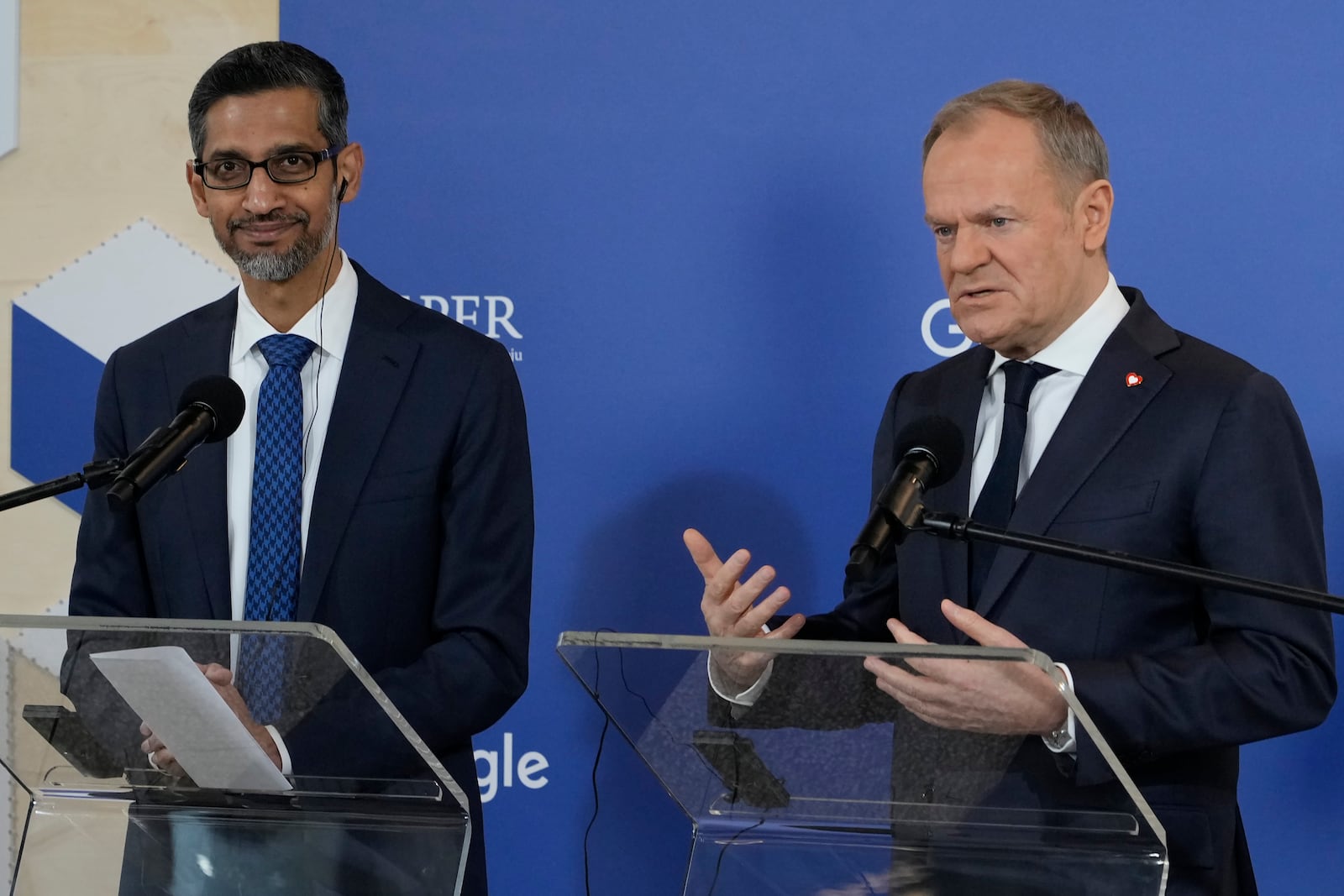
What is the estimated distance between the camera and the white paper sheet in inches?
57.4

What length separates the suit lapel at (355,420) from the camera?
2.26 metres

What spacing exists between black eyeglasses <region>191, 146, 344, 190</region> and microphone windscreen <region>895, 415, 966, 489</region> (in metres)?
1.15

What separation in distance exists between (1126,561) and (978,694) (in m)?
0.31

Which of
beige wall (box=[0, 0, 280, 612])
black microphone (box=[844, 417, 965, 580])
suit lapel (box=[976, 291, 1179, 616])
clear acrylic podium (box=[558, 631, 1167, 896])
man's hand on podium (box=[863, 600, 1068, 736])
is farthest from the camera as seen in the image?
beige wall (box=[0, 0, 280, 612])

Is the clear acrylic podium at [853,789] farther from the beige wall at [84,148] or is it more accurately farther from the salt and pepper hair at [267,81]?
the beige wall at [84,148]

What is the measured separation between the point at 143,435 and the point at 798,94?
4.82 feet

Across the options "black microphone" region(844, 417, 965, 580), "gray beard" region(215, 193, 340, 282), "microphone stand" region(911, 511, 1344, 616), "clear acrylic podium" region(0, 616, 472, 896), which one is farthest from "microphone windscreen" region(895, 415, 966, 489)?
"gray beard" region(215, 193, 340, 282)

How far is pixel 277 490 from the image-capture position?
7.54ft

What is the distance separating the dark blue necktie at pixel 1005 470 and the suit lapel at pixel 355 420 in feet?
2.87

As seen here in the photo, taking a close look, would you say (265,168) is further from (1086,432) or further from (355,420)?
(1086,432)

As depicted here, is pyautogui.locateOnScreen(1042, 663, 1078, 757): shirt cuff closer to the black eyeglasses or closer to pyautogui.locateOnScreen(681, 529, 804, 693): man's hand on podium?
pyautogui.locateOnScreen(681, 529, 804, 693): man's hand on podium

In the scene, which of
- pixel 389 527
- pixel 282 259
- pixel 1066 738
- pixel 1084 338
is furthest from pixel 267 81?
pixel 1066 738

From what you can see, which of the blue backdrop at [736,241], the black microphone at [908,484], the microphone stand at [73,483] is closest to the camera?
Answer: the black microphone at [908,484]

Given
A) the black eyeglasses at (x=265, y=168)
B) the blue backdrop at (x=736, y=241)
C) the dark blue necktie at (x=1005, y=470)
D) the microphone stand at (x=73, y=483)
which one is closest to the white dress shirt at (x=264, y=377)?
the black eyeglasses at (x=265, y=168)
